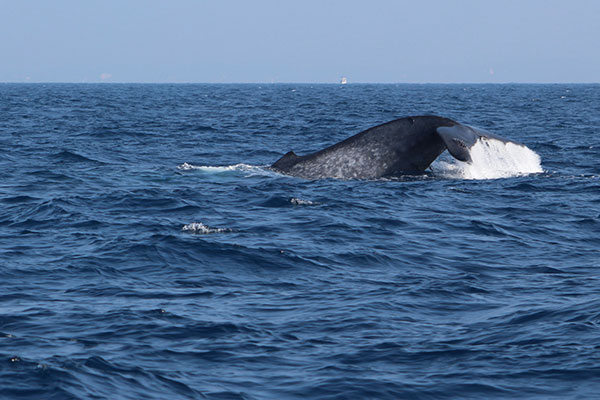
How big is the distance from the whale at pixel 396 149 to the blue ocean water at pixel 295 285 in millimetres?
393

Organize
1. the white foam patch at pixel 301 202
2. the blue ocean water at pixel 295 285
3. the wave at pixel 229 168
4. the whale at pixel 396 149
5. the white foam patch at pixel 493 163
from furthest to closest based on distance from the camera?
1. the wave at pixel 229 168
2. the white foam patch at pixel 301 202
3. the white foam patch at pixel 493 163
4. the whale at pixel 396 149
5. the blue ocean water at pixel 295 285

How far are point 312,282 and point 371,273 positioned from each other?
970mm

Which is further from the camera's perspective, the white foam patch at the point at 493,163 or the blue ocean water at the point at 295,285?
the white foam patch at the point at 493,163

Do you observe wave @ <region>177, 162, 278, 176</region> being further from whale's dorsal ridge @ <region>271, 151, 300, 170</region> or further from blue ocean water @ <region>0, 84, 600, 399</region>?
whale's dorsal ridge @ <region>271, 151, 300, 170</region>

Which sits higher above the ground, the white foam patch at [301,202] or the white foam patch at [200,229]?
the white foam patch at [301,202]

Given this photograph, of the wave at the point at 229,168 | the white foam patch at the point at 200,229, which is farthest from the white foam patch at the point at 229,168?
the white foam patch at the point at 200,229

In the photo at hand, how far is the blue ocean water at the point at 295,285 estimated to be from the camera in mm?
8250

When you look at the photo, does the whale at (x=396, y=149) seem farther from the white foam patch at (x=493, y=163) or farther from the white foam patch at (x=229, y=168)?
the white foam patch at (x=229, y=168)

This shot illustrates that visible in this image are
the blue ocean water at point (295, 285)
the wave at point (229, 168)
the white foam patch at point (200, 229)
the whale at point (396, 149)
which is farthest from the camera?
the wave at point (229, 168)

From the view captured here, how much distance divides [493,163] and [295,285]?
337 inches

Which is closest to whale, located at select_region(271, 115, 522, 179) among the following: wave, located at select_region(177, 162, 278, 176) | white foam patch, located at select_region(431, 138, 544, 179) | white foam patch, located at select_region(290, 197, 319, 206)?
white foam patch, located at select_region(431, 138, 544, 179)

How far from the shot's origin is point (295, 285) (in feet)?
38.2

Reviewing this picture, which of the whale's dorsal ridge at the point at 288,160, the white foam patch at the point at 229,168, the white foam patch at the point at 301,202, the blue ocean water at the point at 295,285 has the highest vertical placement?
the whale's dorsal ridge at the point at 288,160

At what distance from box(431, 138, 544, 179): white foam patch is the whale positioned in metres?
0.34
